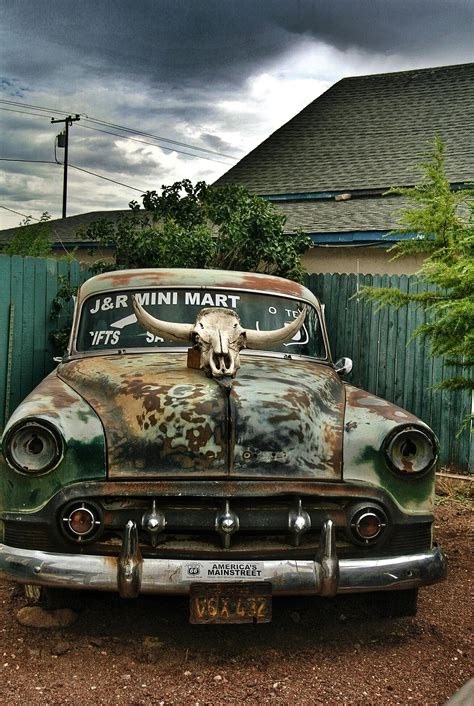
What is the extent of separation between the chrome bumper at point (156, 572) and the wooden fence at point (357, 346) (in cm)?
488

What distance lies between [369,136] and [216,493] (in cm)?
1377

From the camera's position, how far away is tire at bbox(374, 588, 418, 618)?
4266 millimetres

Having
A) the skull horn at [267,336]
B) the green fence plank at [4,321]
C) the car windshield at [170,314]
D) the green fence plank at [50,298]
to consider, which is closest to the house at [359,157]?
the green fence plank at [50,298]

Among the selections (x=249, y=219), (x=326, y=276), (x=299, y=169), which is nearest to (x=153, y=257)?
(x=249, y=219)

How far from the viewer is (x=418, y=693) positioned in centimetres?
350

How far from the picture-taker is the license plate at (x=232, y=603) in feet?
11.5

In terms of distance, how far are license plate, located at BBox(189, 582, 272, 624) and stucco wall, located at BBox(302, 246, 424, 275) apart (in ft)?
28.5

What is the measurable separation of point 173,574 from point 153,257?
708 centimetres

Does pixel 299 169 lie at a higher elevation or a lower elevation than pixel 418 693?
higher

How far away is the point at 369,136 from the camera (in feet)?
53.2

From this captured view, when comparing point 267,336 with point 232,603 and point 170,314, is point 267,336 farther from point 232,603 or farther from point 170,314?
point 232,603

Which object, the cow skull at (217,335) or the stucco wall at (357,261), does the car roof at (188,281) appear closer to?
the cow skull at (217,335)

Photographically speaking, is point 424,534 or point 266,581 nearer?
point 266,581

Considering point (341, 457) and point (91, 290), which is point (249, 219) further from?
point (341, 457)
